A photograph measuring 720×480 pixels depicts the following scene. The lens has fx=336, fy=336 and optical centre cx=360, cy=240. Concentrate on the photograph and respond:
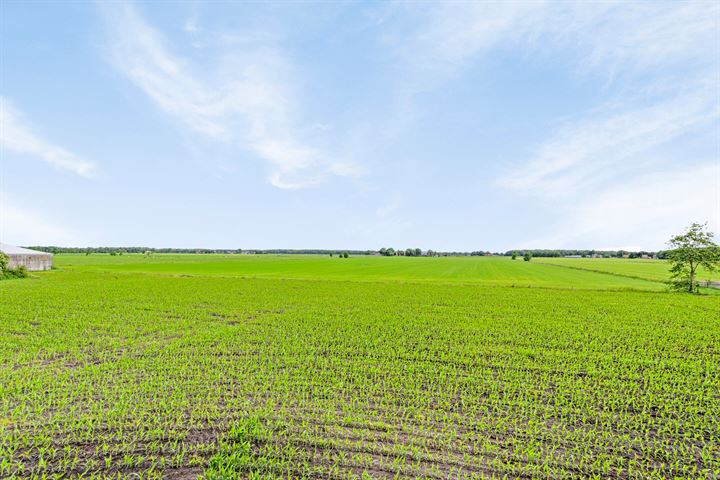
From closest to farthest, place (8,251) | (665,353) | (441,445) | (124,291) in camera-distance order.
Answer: (441,445), (665,353), (124,291), (8,251)

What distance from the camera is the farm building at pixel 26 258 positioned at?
144 feet

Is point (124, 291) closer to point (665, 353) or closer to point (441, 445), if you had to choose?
point (441, 445)

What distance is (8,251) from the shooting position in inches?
1761

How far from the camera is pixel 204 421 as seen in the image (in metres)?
6.67

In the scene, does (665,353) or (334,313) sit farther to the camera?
(334,313)

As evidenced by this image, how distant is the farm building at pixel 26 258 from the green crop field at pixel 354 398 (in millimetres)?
39737

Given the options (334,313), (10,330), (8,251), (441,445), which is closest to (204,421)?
(441,445)

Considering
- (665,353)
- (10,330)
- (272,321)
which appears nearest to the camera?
(665,353)

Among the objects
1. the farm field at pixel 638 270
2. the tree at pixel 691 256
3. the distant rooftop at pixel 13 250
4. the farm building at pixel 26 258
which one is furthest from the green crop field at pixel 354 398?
the distant rooftop at pixel 13 250

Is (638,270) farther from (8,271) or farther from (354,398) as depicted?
(8,271)

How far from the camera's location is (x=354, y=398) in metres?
7.85

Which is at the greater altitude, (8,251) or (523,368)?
(8,251)

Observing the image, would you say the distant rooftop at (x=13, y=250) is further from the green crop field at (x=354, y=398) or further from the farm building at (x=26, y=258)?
the green crop field at (x=354, y=398)

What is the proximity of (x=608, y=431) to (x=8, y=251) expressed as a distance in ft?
211
